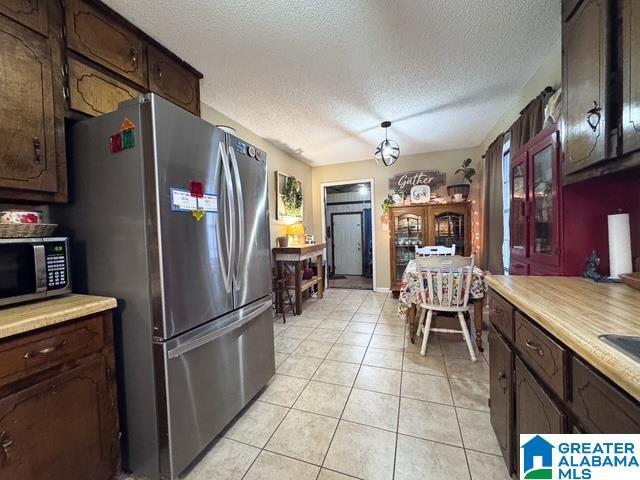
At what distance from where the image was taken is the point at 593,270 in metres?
1.29

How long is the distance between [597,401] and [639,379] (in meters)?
0.18

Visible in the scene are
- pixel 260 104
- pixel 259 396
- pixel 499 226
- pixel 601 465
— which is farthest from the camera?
pixel 499 226

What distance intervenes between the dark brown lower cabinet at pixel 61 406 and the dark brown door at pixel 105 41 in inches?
57.1

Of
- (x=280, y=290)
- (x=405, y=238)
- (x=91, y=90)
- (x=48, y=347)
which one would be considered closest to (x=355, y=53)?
(x=91, y=90)

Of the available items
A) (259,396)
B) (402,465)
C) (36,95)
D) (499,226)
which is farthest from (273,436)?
(499,226)

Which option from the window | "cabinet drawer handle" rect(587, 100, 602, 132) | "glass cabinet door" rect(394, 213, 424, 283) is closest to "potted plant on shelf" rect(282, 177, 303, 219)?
"glass cabinet door" rect(394, 213, 424, 283)

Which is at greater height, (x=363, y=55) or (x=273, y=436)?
(x=363, y=55)

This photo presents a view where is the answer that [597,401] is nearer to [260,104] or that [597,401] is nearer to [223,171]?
[223,171]

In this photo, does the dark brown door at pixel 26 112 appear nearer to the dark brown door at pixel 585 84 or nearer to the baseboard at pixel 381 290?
the dark brown door at pixel 585 84

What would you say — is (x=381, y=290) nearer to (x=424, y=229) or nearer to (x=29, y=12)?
(x=424, y=229)

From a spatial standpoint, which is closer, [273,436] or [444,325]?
[273,436]

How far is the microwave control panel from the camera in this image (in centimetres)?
117

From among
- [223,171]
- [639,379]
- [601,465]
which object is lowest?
[601,465]

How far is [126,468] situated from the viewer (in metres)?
1.29
